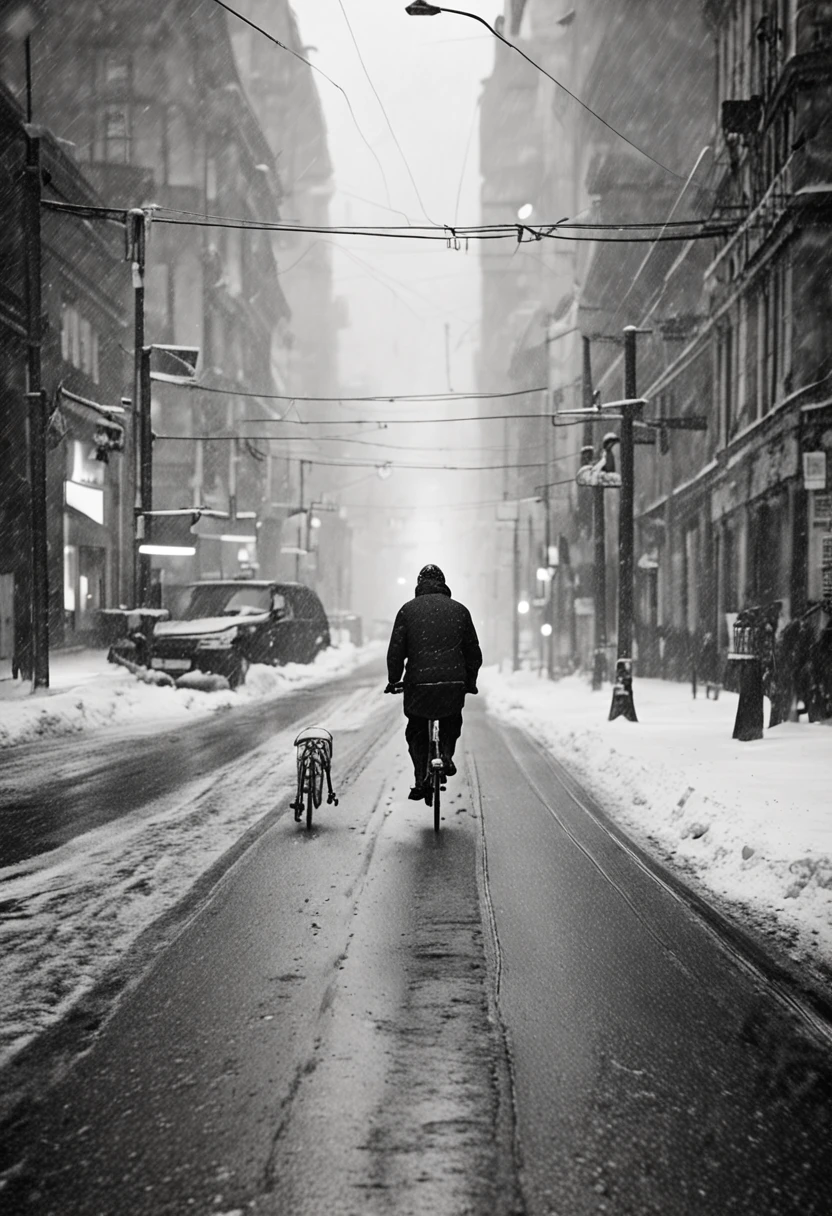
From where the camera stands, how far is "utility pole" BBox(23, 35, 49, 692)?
65.4 ft

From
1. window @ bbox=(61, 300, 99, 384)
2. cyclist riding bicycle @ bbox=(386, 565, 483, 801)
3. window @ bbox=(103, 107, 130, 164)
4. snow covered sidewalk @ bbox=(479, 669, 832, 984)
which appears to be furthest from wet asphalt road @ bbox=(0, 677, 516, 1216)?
window @ bbox=(103, 107, 130, 164)

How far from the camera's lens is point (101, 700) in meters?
19.5

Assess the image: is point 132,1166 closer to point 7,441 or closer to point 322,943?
point 322,943

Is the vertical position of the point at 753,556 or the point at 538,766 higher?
the point at 753,556

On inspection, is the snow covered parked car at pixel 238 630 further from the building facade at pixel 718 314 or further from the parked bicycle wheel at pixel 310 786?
the parked bicycle wheel at pixel 310 786

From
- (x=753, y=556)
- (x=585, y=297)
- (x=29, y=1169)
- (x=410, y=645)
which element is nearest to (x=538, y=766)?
(x=410, y=645)

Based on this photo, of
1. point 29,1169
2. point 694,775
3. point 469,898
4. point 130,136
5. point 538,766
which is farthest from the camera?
point 130,136

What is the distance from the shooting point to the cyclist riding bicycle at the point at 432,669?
30.0ft

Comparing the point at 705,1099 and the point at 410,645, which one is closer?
the point at 705,1099

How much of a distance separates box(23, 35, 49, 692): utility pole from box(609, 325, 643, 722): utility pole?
32.3 feet

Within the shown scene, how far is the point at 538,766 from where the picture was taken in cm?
1372

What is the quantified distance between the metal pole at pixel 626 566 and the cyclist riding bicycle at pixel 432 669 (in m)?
10.0

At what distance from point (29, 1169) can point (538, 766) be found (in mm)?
10865

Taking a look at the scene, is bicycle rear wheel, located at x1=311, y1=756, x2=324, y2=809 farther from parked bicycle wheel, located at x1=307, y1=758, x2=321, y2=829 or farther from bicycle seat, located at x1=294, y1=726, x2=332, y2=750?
bicycle seat, located at x1=294, y1=726, x2=332, y2=750
